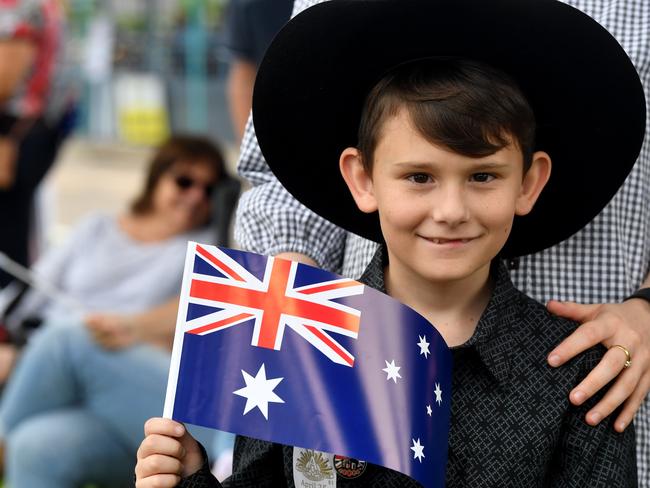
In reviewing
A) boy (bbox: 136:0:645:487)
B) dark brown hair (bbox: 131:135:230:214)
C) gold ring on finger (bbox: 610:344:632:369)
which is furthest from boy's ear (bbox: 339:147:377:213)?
dark brown hair (bbox: 131:135:230:214)

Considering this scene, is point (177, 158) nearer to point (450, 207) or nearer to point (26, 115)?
point (26, 115)

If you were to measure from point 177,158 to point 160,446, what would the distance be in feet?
9.68

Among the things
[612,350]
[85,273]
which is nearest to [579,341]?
[612,350]

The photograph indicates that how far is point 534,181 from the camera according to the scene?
190 cm

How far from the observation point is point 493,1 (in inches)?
68.1

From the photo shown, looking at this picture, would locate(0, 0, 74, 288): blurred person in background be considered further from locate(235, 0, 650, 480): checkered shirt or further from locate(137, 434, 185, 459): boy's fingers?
locate(137, 434, 185, 459): boy's fingers

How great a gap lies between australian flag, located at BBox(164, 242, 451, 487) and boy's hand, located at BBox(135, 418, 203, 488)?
0.05m

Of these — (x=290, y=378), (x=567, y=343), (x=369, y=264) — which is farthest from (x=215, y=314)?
(x=567, y=343)

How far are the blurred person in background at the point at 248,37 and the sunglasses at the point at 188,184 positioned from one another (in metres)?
0.26

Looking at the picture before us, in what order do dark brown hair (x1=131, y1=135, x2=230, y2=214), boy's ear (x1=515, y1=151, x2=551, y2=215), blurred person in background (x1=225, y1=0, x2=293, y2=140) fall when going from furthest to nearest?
dark brown hair (x1=131, y1=135, x2=230, y2=214)
blurred person in background (x1=225, y1=0, x2=293, y2=140)
boy's ear (x1=515, y1=151, x2=551, y2=215)

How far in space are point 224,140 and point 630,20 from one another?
11.3 meters

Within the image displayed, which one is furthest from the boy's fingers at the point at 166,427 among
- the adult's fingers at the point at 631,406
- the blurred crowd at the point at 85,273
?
the blurred crowd at the point at 85,273

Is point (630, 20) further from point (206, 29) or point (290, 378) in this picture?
point (206, 29)

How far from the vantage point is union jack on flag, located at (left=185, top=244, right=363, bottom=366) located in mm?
1690
